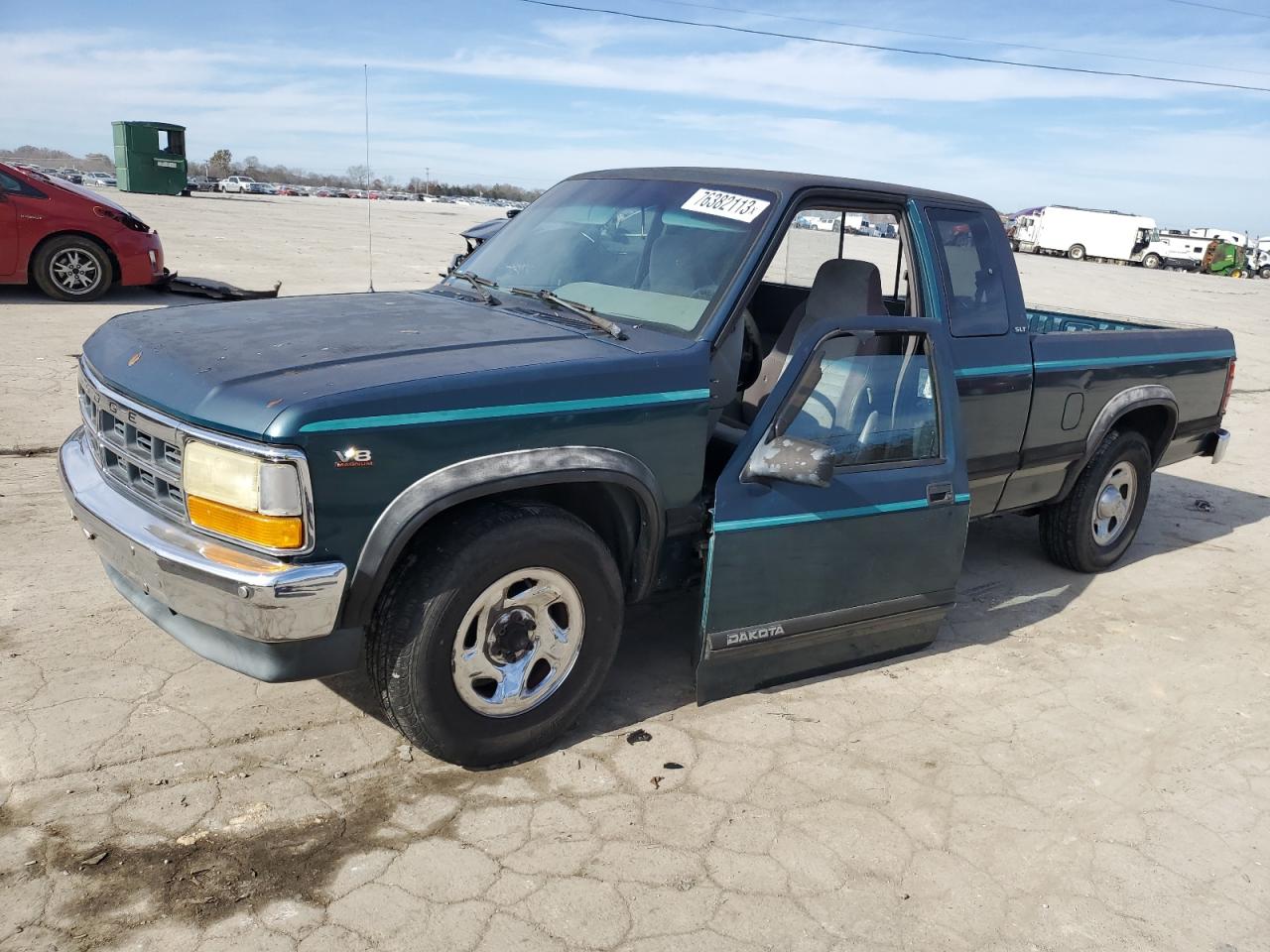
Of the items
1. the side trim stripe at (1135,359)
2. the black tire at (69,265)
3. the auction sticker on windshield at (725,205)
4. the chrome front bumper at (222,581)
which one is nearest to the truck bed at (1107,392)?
the side trim stripe at (1135,359)

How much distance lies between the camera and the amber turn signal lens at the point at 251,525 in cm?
272

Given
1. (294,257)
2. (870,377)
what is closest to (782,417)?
(870,377)

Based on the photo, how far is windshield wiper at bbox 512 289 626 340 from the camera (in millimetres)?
3496

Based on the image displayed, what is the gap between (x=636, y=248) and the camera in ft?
13.2

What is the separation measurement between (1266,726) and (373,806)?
3506mm

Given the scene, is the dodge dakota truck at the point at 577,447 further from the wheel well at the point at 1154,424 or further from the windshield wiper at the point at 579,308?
the wheel well at the point at 1154,424

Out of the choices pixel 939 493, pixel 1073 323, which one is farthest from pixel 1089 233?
pixel 939 493

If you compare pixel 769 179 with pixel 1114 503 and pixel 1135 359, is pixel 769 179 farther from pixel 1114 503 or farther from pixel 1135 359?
pixel 1114 503

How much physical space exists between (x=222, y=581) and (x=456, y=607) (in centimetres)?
65

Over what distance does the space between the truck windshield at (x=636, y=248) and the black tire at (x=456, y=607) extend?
0.93 meters

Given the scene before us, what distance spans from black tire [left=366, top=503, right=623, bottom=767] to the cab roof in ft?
5.49

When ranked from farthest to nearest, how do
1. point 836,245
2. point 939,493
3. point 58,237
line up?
point 58,237
point 836,245
point 939,493

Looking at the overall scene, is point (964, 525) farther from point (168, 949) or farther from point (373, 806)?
point (168, 949)

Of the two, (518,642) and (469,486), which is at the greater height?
(469,486)
